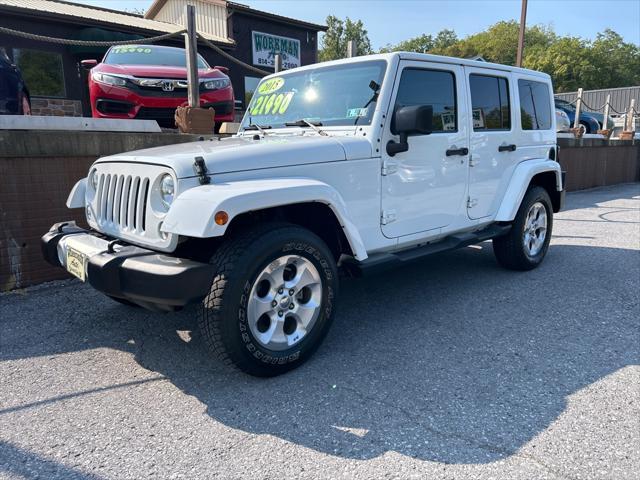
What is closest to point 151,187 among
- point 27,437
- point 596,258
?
point 27,437

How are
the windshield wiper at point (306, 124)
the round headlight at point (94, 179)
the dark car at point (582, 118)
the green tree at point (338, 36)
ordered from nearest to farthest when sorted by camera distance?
1. the round headlight at point (94, 179)
2. the windshield wiper at point (306, 124)
3. the dark car at point (582, 118)
4. the green tree at point (338, 36)

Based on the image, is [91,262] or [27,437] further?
[91,262]

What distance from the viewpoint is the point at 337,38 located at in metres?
59.6

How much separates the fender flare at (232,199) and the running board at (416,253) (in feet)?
1.70

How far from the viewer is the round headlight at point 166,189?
2730mm

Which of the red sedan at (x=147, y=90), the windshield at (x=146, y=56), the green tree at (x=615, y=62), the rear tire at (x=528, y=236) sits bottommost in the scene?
the rear tire at (x=528, y=236)

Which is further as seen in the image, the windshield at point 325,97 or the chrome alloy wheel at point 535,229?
the chrome alloy wheel at point 535,229

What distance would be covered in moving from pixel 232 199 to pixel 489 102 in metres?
3.05

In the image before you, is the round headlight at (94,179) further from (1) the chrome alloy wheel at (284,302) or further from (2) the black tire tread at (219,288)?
(1) the chrome alloy wheel at (284,302)

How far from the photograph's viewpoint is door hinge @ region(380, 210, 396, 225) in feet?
11.6

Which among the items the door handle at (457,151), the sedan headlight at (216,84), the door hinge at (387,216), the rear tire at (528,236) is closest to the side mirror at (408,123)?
the door hinge at (387,216)

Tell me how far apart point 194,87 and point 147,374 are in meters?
3.75

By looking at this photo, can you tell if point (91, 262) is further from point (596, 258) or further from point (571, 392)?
point (596, 258)

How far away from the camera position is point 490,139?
4480mm
